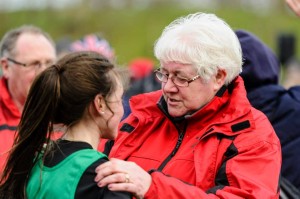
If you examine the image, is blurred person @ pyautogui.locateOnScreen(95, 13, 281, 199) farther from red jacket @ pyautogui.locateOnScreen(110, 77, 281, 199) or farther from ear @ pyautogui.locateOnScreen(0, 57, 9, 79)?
ear @ pyautogui.locateOnScreen(0, 57, 9, 79)

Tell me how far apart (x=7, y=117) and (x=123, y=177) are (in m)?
2.36

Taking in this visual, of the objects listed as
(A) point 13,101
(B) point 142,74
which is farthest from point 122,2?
(A) point 13,101

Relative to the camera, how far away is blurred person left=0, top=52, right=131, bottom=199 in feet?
10.5

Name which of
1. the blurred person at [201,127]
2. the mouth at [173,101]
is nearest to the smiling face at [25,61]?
the blurred person at [201,127]

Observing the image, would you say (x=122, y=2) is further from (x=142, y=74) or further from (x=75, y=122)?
(x=75, y=122)

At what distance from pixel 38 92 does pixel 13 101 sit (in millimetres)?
2213

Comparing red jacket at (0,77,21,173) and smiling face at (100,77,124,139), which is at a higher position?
smiling face at (100,77,124,139)

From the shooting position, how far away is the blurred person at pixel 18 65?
534cm

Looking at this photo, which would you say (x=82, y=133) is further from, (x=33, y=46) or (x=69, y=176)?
(x=33, y=46)

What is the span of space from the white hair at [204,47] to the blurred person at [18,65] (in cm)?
171

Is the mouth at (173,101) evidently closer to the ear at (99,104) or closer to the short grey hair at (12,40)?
the ear at (99,104)

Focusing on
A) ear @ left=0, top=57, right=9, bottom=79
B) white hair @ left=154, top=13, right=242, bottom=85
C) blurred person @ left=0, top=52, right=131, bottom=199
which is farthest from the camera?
ear @ left=0, top=57, right=9, bottom=79

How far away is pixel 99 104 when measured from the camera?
11.0 feet

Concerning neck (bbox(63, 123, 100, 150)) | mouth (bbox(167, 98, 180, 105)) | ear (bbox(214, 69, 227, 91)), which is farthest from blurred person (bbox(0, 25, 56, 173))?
neck (bbox(63, 123, 100, 150))
